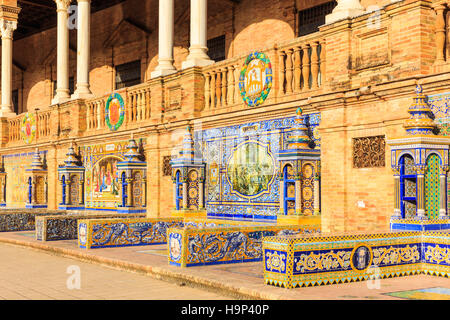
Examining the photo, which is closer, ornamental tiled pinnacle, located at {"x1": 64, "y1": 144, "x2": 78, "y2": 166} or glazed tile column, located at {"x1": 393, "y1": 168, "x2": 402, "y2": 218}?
glazed tile column, located at {"x1": 393, "y1": 168, "x2": 402, "y2": 218}

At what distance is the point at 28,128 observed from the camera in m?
23.1

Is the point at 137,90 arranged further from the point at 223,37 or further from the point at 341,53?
the point at 341,53

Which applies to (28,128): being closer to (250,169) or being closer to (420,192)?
(250,169)

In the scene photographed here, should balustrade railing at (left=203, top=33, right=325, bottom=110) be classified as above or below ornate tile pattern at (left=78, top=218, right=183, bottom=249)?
above

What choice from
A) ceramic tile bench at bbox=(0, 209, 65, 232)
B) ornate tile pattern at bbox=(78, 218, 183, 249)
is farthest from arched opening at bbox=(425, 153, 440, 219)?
ceramic tile bench at bbox=(0, 209, 65, 232)

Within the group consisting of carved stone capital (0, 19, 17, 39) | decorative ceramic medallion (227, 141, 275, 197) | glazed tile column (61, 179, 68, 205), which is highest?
carved stone capital (0, 19, 17, 39)

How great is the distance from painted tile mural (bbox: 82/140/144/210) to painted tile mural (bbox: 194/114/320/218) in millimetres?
4491

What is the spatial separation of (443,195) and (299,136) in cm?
324

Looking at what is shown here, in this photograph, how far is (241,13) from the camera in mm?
18109

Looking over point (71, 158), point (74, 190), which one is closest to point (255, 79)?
point (71, 158)

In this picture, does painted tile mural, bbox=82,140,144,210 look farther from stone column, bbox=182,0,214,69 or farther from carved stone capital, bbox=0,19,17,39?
carved stone capital, bbox=0,19,17,39

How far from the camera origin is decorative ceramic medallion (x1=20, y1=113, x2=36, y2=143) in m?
22.7

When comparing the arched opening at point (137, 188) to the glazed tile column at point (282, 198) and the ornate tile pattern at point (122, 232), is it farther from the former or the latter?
the glazed tile column at point (282, 198)
